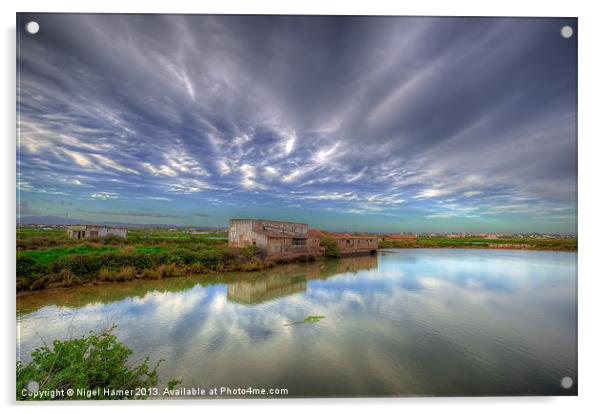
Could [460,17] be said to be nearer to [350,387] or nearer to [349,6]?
[349,6]

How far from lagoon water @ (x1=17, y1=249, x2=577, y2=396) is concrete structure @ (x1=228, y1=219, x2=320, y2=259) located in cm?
A: 443

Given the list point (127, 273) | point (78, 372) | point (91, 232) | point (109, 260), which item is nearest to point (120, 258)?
point (109, 260)

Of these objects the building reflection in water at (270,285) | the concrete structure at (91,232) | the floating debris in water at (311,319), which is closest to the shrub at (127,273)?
the concrete structure at (91,232)

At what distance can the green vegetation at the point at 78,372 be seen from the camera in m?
2.08

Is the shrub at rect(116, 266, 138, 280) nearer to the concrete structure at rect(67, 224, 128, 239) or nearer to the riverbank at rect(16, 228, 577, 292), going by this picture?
the riverbank at rect(16, 228, 577, 292)

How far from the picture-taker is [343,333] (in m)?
3.51

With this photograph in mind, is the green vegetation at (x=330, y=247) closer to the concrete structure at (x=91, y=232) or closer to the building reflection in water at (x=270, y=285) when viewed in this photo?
the building reflection in water at (x=270, y=285)

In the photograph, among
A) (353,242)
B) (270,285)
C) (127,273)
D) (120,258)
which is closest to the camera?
(127,273)

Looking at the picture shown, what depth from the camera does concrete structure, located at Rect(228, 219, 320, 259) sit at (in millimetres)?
10219

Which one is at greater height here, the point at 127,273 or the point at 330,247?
the point at 127,273

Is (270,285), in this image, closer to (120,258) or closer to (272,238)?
(272,238)

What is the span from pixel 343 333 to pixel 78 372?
10.2ft

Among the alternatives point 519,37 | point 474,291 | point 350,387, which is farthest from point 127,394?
point 474,291

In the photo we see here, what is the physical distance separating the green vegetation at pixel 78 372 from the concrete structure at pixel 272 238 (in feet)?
25.4
